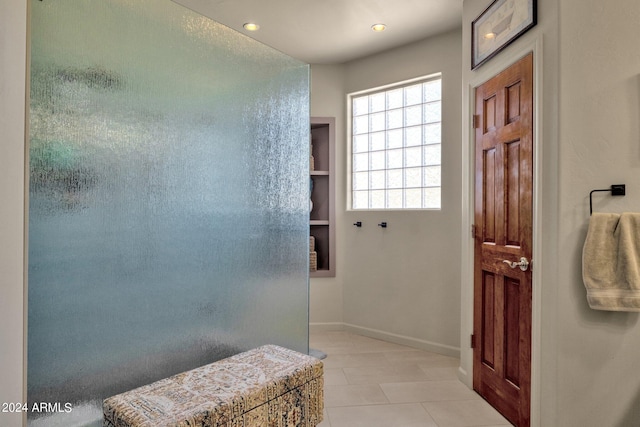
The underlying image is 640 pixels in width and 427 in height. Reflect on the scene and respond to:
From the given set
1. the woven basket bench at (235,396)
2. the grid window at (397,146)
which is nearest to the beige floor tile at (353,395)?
the woven basket bench at (235,396)

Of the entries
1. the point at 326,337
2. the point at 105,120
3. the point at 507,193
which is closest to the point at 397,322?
the point at 326,337

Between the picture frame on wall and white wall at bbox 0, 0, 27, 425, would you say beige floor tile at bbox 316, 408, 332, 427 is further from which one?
the picture frame on wall

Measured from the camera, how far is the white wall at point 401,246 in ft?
10.5

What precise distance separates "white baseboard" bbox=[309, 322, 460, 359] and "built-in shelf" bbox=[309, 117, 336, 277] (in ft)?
1.66

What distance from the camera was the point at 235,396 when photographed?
4.59 ft

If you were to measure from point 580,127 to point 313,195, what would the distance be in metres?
2.55

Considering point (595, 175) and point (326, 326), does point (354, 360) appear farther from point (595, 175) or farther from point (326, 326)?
point (595, 175)

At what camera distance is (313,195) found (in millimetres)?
4004

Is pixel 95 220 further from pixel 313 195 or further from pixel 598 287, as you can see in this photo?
pixel 313 195

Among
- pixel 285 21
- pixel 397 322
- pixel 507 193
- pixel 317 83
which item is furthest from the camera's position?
pixel 317 83

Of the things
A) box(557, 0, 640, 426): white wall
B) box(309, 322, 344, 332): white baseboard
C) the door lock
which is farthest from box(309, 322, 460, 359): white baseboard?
box(557, 0, 640, 426): white wall

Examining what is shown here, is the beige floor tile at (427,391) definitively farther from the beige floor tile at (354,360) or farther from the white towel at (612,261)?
the white towel at (612,261)

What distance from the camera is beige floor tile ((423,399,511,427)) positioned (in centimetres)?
213

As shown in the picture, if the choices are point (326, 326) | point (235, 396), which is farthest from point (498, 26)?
point (326, 326)
